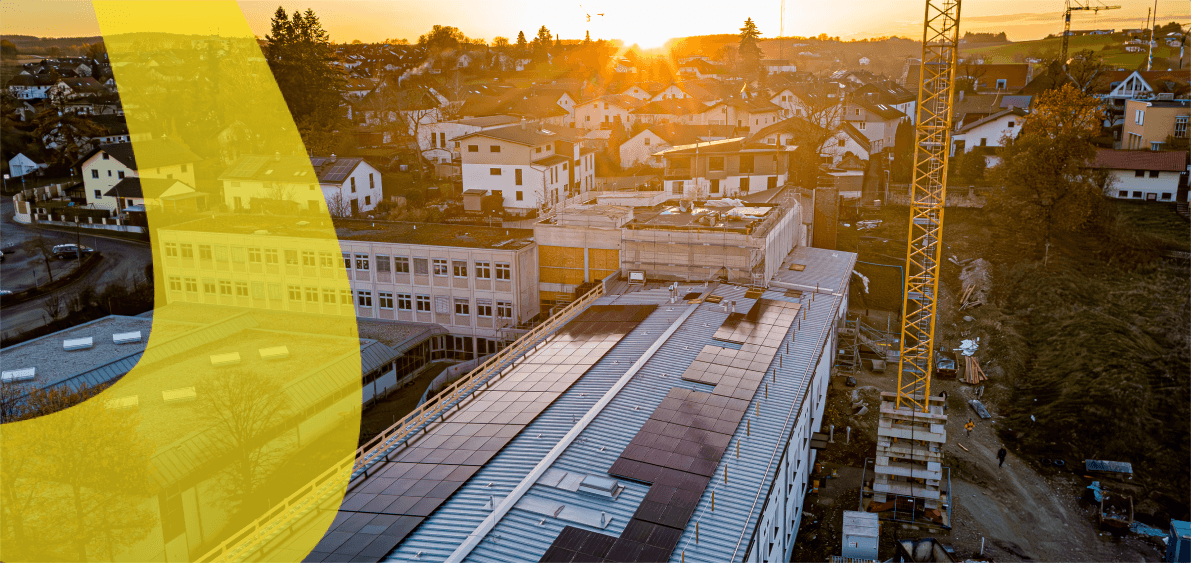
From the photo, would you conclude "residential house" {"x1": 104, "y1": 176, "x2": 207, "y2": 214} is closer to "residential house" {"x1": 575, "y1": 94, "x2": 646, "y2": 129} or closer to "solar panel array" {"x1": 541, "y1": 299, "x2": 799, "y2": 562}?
"residential house" {"x1": 575, "y1": 94, "x2": 646, "y2": 129}

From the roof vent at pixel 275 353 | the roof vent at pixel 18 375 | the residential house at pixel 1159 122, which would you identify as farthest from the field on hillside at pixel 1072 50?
the roof vent at pixel 18 375

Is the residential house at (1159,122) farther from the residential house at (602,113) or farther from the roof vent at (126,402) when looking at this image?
the roof vent at (126,402)

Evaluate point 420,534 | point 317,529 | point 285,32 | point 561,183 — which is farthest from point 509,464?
point 285,32

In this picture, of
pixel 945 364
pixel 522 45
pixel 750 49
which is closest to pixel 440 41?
pixel 522 45

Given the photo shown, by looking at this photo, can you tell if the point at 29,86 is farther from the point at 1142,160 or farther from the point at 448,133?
the point at 1142,160

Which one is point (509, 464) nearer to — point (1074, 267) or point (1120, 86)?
point (1074, 267)
